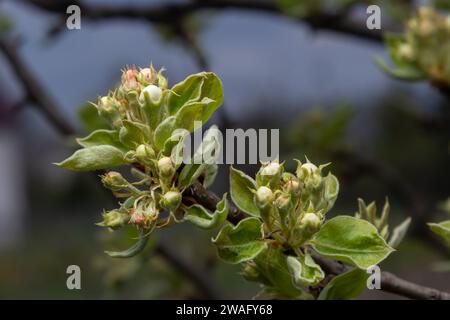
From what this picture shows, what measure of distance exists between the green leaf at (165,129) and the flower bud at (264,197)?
102 mm

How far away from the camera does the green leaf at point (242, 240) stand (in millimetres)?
667

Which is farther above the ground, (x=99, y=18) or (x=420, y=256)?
(x=99, y=18)

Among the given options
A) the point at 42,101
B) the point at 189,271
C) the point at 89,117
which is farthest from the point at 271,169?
the point at 42,101

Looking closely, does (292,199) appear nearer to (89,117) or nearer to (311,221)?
(311,221)

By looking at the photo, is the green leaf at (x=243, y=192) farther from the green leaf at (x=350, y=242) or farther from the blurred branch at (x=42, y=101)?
the blurred branch at (x=42, y=101)

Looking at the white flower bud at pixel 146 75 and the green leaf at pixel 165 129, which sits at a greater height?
the white flower bud at pixel 146 75

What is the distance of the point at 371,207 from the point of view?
0.77 meters

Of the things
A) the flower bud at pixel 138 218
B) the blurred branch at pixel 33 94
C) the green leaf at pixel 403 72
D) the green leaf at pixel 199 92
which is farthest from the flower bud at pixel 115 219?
the blurred branch at pixel 33 94

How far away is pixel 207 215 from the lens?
65 cm

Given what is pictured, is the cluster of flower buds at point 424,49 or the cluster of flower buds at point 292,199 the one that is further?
the cluster of flower buds at point 424,49

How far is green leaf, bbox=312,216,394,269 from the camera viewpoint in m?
0.66

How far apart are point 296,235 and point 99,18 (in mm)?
1362
